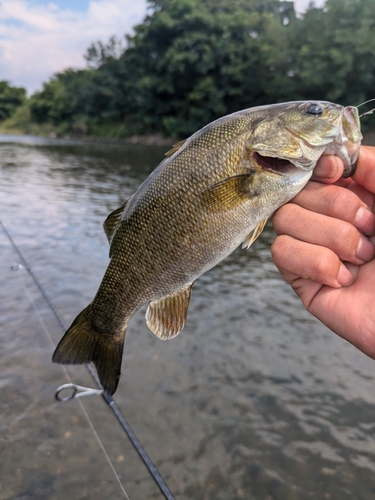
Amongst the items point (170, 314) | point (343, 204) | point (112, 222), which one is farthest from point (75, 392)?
point (343, 204)

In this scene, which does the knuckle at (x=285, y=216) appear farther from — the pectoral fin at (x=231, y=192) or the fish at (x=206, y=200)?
the pectoral fin at (x=231, y=192)

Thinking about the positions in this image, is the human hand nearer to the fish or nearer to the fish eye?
the fish

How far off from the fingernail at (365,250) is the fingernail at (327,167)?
1.23 feet

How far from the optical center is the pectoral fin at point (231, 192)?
2031 mm

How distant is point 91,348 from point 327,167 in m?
1.69

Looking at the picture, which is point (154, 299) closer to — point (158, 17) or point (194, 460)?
point (194, 460)

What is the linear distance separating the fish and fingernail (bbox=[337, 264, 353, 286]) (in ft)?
1.56

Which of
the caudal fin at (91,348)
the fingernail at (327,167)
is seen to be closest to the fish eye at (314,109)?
the fingernail at (327,167)

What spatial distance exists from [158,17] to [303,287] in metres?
52.5

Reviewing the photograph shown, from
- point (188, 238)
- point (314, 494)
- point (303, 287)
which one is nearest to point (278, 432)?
point (314, 494)

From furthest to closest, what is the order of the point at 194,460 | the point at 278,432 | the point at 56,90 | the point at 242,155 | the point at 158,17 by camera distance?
the point at 56,90 → the point at 158,17 → the point at 278,432 → the point at 194,460 → the point at 242,155

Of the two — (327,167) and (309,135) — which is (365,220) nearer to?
(327,167)

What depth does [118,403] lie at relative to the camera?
446 centimetres

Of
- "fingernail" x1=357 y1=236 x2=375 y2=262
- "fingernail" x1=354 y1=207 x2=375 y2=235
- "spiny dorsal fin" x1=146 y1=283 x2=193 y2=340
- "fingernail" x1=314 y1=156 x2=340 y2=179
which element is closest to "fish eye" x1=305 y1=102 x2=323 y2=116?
"fingernail" x1=314 y1=156 x2=340 y2=179
